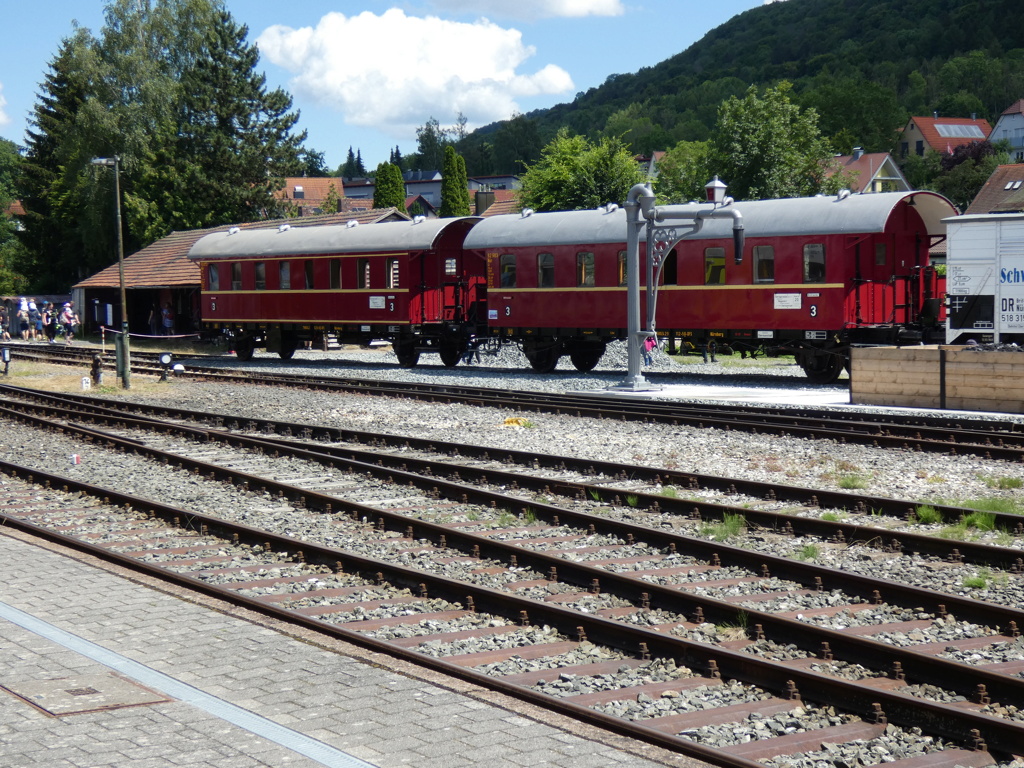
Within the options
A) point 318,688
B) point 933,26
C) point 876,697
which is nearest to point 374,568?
point 318,688

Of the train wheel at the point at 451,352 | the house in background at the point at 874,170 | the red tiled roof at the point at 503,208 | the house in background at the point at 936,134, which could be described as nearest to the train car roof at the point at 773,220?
the train wheel at the point at 451,352

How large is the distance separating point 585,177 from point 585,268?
2339 cm

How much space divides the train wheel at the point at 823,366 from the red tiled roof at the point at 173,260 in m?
21.1

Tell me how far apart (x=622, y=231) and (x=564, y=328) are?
9.62 feet

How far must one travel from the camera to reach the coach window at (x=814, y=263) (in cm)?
2359

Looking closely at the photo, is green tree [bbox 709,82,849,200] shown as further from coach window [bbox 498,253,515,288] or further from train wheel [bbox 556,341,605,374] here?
coach window [bbox 498,253,515,288]

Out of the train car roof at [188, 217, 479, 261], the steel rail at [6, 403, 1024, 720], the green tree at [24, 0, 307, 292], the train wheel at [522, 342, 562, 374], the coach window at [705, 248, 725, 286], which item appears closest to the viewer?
the steel rail at [6, 403, 1024, 720]

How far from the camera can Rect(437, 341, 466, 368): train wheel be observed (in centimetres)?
3119

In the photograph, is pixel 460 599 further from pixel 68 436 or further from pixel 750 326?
pixel 750 326

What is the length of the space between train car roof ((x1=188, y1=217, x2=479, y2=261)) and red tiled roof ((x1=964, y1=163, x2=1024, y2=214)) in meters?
44.9

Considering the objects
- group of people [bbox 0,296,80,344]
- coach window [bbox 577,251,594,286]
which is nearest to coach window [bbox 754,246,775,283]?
coach window [bbox 577,251,594,286]

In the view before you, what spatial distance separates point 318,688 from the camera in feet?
19.5

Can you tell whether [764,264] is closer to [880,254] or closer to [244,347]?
[880,254]

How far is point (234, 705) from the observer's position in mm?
5660
